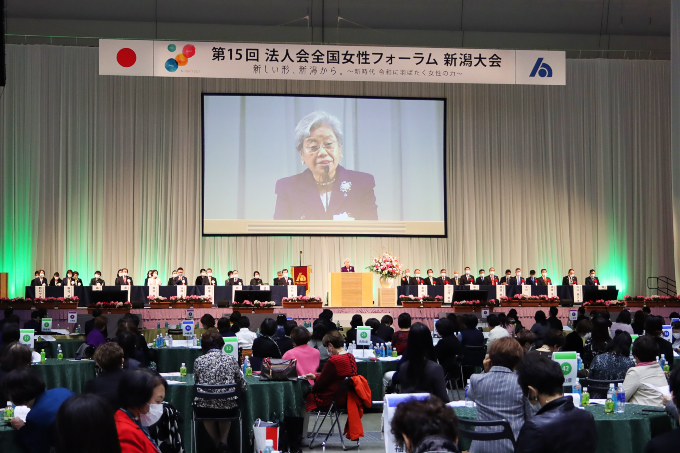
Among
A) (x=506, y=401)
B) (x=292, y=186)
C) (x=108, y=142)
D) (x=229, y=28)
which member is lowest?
(x=506, y=401)

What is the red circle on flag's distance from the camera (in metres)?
14.5

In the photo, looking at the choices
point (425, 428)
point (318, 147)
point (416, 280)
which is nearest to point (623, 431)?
point (425, 428)

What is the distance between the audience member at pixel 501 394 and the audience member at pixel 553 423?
1.83 ft

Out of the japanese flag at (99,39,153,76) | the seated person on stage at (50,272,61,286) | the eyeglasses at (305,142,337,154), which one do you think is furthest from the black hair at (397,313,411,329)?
the eyeglasses at (305,142,337,154)

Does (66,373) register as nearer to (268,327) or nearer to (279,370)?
(268,327)

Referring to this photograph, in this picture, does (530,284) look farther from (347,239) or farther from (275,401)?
(275,401)

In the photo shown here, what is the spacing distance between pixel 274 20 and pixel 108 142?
18.5 feet

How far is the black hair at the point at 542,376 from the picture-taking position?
3367 mm

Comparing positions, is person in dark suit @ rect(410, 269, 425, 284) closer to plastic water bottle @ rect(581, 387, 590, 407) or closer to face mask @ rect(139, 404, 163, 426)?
plastic water bottle @ rect(581, 387, 590, 407)

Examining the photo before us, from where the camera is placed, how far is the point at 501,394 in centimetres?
396

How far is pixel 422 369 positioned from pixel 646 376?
1471 mm

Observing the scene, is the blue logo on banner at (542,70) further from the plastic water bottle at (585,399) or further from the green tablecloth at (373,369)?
the plastic water bottle at (585,399)

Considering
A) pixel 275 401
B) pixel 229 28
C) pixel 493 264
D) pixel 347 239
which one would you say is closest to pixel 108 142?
pixel 229 28

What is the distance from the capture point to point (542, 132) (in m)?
21.9
